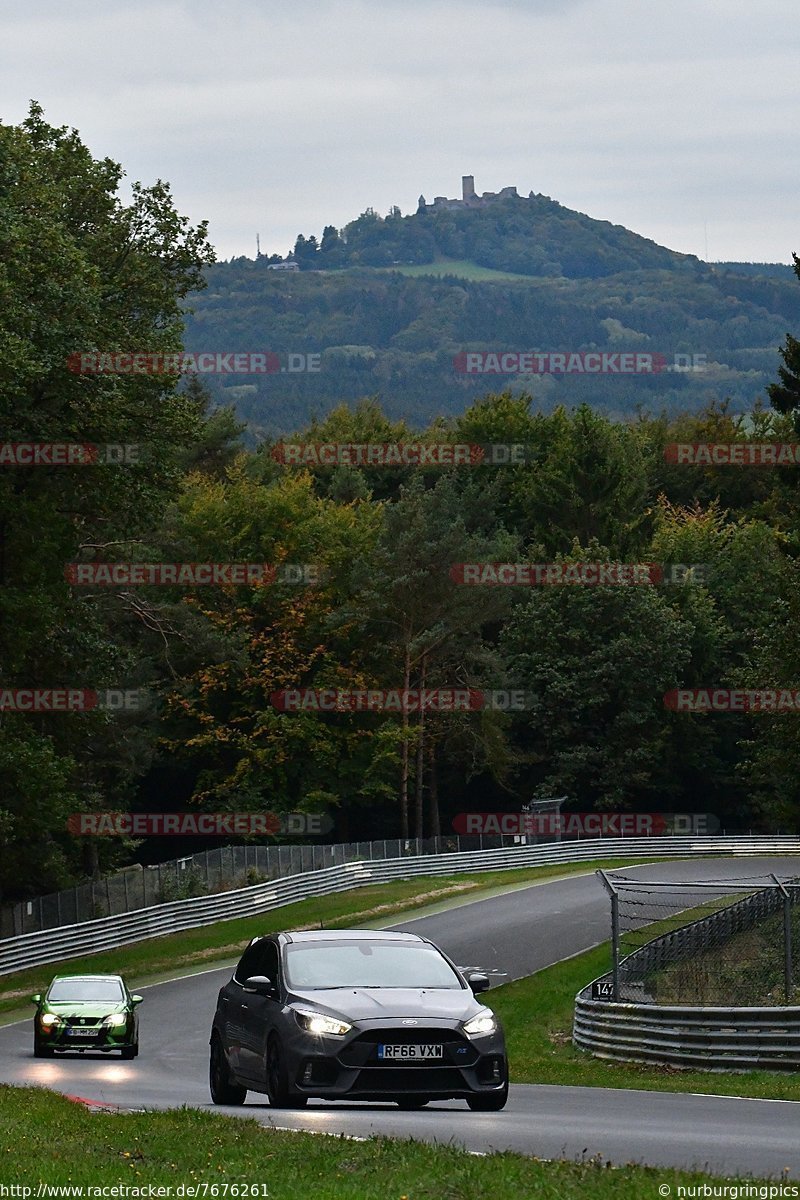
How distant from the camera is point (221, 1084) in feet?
50.5

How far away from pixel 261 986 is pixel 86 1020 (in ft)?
40.3

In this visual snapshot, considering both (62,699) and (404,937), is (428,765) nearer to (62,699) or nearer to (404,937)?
(62,699)

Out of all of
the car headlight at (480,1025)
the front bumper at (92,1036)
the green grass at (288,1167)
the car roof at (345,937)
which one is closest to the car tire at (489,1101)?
the car headlight at (480,1025)

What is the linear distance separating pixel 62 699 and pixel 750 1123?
34.2 metres

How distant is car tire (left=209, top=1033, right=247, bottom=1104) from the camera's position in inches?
599

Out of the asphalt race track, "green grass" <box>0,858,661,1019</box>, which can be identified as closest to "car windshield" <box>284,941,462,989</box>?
the asphalt race track

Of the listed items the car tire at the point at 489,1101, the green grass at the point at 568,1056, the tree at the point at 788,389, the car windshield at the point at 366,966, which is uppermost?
the tree at the point at 788,389

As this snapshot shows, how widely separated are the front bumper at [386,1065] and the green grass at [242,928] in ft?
86.3

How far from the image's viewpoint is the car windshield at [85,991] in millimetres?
26141

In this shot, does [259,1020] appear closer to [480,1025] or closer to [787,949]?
[480,1025]

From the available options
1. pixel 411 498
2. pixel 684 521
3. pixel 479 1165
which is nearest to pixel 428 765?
pixel 411 498

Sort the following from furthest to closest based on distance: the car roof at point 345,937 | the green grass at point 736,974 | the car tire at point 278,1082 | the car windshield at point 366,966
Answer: the green grass at point 736,974 < the car roof at point 345,937 < the car windshield at point 366,966 < the car tire at point 278,1082

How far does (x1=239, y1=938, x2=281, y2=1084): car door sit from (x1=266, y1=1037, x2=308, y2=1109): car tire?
138mm

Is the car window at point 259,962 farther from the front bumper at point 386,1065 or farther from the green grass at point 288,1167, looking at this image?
the green grass at point 288,1167
